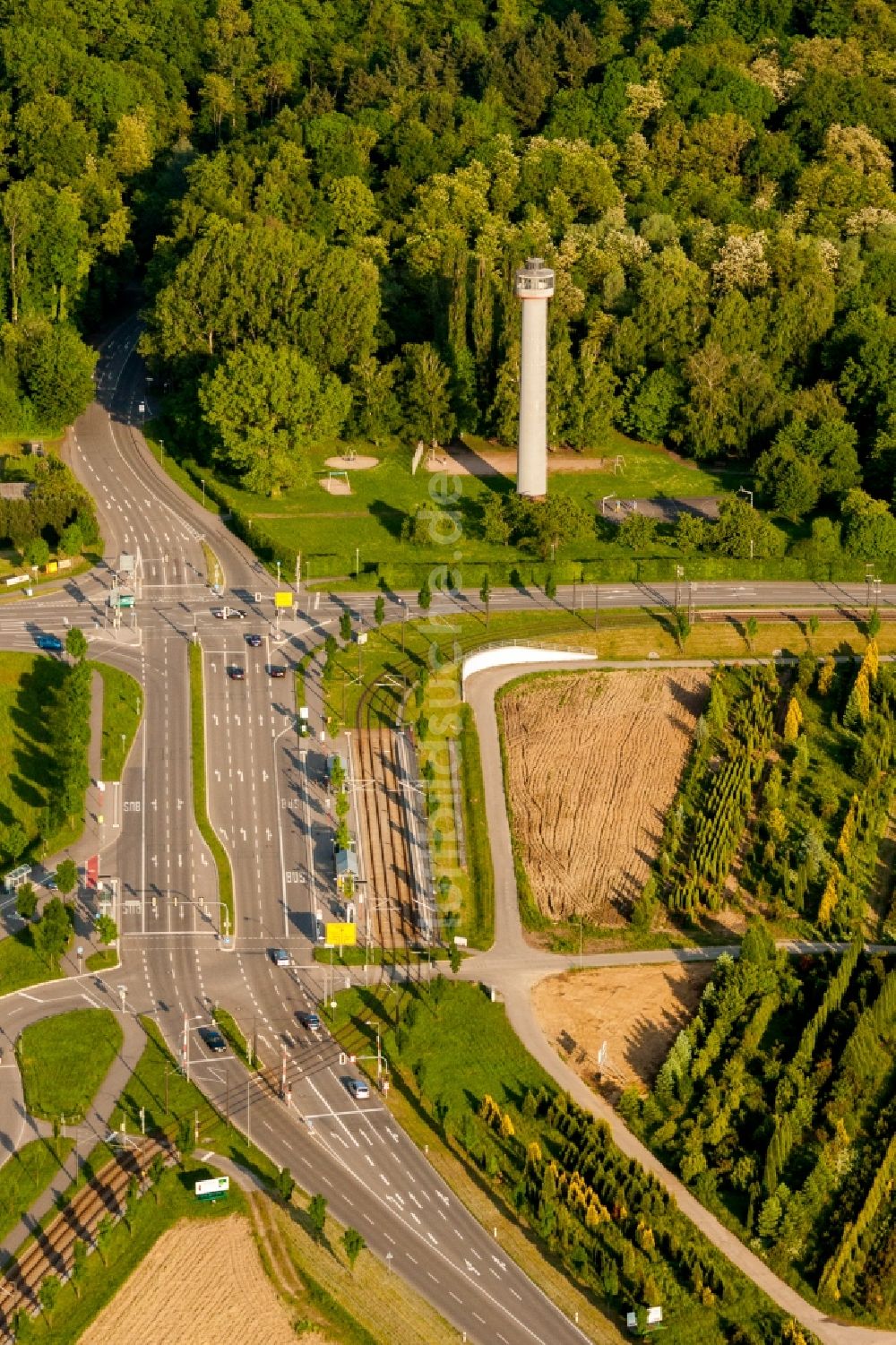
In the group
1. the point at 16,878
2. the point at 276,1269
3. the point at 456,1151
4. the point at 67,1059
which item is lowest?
A: the point at 276,1269

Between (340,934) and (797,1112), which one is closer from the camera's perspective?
(797,1112)

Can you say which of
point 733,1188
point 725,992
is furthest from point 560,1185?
point 725,992

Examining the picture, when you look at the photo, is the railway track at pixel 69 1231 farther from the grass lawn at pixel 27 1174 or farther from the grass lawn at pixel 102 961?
the grass lawn at pixel 102 961

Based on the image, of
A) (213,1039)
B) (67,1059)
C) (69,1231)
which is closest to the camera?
(69,1231)

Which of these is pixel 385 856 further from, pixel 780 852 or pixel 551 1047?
pixel 780 852

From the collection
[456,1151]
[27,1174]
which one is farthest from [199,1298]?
[456,1151]

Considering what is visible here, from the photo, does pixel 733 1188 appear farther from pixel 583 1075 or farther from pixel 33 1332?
pixel 33 1332
